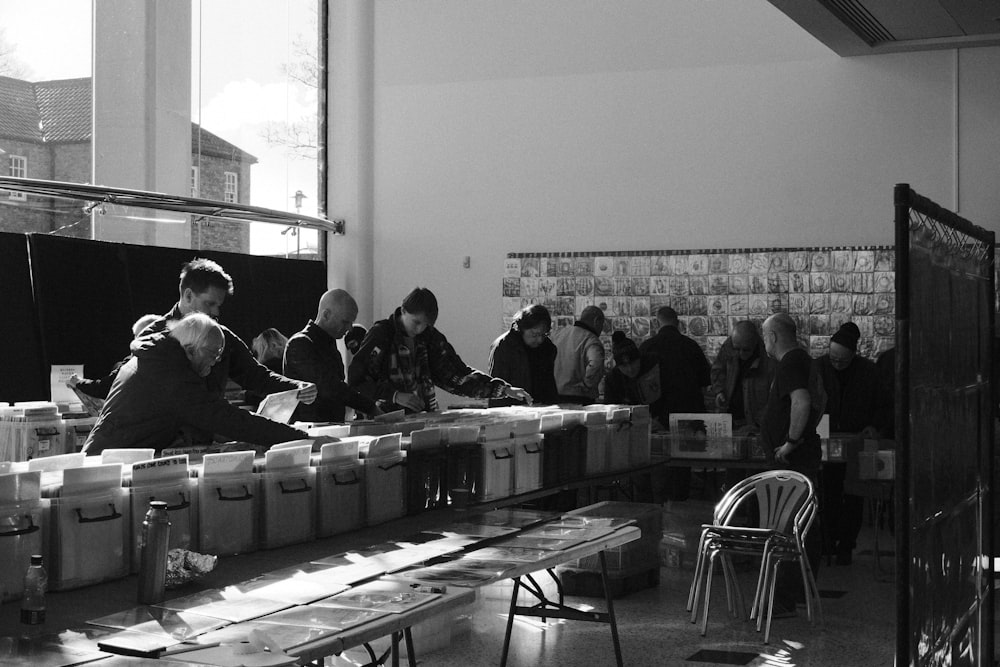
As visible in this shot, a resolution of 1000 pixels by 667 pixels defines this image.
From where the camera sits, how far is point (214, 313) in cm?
522

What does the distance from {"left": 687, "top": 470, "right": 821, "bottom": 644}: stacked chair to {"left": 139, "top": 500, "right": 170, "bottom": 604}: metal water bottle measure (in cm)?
308

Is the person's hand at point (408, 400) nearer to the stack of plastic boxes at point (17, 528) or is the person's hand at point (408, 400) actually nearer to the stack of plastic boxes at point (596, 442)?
the stack of plastic boxes at point (596, 442)

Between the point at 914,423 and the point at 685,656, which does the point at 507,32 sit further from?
the point at 914,423

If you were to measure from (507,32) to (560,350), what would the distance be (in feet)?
11.8

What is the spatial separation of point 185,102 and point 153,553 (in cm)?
735

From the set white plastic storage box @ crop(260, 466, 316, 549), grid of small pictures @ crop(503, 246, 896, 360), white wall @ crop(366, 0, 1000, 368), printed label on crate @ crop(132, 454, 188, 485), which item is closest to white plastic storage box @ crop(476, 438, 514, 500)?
white plastic storage box @ crop(260, 466, 316, 549)

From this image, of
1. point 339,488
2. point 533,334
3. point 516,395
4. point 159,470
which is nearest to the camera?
point 159,470

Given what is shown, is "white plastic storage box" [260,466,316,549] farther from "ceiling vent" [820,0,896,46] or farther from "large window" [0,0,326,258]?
"ceiling vent" [820,0,896,46]

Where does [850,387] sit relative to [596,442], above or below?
above

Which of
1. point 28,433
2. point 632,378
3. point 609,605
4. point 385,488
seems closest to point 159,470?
point 385,488

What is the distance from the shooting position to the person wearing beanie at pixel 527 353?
745cm

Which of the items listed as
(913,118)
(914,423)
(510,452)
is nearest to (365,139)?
(913,118)

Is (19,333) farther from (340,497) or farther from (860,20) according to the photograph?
(860,20)

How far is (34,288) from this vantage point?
318 inches
